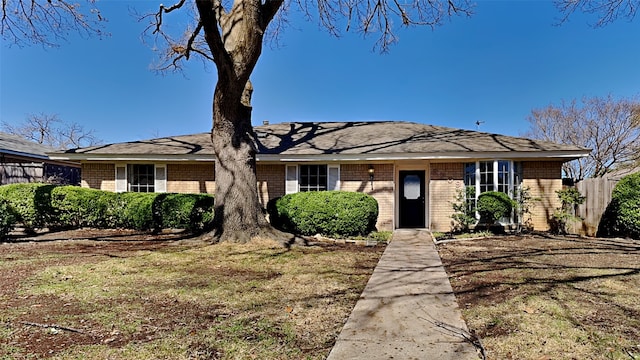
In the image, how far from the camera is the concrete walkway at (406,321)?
2941 millimetres

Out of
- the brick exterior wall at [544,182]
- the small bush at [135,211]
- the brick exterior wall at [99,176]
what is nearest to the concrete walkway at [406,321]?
the brick exterior wall at [544,182]

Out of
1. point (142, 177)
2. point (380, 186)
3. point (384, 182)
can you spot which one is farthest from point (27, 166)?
point (384, 182)

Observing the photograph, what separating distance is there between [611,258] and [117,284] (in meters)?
8.71

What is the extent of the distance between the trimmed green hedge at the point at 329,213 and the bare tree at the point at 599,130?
19268mm

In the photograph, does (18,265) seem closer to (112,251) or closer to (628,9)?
(112,251)

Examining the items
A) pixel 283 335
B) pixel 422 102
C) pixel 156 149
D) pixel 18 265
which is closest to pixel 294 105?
pixel 422 102

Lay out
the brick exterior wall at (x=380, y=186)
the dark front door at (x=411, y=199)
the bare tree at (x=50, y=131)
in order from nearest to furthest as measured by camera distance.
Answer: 1. the brick exterior wall at (x=380, y=186)
2. the dark front door at (x=411, y=199)
3. the bare tree at (x=50, y=131)

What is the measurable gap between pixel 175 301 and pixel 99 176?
10.9 metres

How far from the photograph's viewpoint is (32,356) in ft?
9.01

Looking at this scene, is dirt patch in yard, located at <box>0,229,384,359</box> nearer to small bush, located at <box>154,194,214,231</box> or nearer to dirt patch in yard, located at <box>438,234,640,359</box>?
dirt patch in yard, located at <box>438,234,640,359</box>

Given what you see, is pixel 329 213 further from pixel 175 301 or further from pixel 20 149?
pixel 20 149

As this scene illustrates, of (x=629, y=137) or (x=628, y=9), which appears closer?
(x=628, y=9)

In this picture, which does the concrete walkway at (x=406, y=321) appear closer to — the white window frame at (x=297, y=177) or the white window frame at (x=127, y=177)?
the white window frame at (x=297, y=177)

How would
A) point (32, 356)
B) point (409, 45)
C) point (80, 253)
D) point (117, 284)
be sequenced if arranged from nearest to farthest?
point (32, 356) < point (117, 284) < point (80, 253) < point (409, 45)
